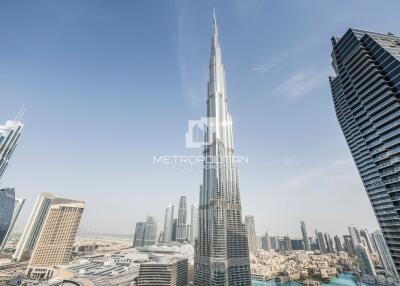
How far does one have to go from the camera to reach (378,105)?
167ft

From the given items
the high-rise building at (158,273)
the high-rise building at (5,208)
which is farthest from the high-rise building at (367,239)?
the high-rise building at (5,208)

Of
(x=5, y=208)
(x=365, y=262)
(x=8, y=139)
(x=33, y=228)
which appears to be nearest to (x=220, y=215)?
(x=8, y=139)

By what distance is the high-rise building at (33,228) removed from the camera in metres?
135

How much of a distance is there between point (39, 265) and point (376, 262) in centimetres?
22972

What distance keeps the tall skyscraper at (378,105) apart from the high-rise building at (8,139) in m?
117

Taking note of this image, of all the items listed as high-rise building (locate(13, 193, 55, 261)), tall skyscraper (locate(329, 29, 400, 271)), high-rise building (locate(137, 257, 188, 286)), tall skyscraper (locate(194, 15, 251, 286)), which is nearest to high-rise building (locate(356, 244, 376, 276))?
tall skyscraper (locate(194, 15, 251, 286))

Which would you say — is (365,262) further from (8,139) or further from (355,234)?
(8,139)

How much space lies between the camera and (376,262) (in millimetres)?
161125

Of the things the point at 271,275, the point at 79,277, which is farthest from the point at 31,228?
the point at 271,275

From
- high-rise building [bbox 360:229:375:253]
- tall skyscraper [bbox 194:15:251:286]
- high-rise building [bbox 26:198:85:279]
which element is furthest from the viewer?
high-rise building [bbox 360:229:375:253]

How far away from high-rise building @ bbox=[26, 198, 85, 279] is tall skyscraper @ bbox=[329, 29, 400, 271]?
429 ft

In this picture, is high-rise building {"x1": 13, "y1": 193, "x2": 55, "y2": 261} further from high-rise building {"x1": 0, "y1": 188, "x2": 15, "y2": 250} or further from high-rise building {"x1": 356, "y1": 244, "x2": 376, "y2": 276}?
high-rise building {"x1": 356, "y1": 244, "x2": 376, "y2": 276}

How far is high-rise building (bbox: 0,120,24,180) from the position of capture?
72.1 metres

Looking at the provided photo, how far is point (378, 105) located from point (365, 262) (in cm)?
14834
